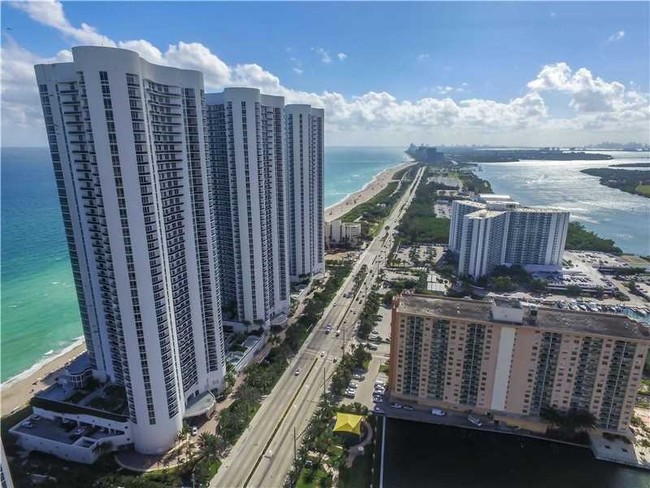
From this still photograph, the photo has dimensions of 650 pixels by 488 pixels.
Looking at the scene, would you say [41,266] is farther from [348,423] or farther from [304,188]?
[348,423]

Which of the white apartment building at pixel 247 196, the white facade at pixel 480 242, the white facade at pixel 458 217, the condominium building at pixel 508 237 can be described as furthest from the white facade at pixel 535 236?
the white apartment building at pixel 247 196

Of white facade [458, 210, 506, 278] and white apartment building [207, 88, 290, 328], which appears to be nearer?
white apartment building [207, 88, 290, 328]

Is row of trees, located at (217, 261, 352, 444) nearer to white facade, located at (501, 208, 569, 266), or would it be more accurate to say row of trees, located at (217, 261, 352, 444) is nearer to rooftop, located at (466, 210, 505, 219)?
rooftop, located at (466, 210, 505, 219)

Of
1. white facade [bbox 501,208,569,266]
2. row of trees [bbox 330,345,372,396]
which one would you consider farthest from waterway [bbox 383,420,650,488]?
white facade [bbox 501,208,569,266]

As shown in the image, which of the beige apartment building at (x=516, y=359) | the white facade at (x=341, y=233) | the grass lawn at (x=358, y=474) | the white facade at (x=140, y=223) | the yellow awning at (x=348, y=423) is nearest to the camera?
the white facade at (x=140, y=223)

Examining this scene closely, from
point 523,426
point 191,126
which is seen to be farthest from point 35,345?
point 523,426

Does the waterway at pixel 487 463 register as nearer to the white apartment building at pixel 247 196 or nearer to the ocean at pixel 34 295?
the white apartment building at pixel 247 196

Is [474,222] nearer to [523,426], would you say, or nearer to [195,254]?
[523,426]
